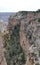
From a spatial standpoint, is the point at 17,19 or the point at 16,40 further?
the point at 17,19

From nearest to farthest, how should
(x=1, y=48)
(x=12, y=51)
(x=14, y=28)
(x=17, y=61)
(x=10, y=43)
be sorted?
(x=1, y=48)
(x=17, y=61)
(x=12, y=51)
(x=10, y=43)
(x=14, y=28)

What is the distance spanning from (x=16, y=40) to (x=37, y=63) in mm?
27889

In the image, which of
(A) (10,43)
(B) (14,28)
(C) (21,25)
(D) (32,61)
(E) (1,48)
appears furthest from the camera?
(B) (14,28)

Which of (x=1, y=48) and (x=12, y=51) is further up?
(x=1, y=48)

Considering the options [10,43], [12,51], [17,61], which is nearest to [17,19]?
[10,43]

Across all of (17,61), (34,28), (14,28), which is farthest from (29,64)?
(14,28)

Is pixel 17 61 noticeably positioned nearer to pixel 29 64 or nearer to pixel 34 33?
pixel 34 33

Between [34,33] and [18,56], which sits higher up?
[34,33]

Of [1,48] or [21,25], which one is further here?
[21,25]

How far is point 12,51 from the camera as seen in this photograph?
4338 centimetres

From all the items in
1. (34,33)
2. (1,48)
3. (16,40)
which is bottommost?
(16,40)

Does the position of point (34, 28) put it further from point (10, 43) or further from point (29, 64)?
point (29, 64)

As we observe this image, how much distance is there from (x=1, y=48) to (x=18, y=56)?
34.1 meters

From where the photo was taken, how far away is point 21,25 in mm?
52906
